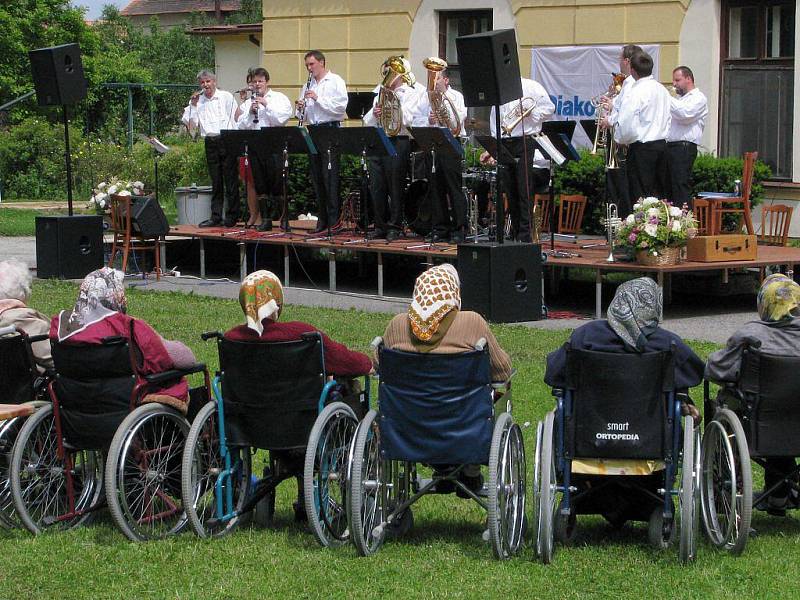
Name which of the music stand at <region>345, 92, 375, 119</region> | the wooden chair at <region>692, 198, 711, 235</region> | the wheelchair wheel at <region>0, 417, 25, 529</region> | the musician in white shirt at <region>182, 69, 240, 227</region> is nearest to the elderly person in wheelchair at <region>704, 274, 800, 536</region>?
the wheelchair wheel at <region>0, 417, 25, 529</region>

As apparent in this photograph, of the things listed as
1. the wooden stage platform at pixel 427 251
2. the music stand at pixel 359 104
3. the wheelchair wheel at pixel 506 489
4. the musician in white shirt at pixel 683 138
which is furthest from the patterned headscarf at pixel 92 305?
the music stand at pixel 359 104

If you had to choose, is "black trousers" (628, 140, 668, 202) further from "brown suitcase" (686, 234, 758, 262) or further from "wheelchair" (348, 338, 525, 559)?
"wheelchair" (348, 338, 525, 559)

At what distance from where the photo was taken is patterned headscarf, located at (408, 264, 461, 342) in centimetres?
573

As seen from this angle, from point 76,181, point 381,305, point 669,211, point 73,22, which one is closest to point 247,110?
point 381,305

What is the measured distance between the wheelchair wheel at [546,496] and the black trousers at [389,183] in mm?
8089

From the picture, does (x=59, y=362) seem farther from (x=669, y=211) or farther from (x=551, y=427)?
(x=669, y=211)

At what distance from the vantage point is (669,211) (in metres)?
11.4

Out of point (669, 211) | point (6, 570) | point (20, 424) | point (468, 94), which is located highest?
point (468, 94)

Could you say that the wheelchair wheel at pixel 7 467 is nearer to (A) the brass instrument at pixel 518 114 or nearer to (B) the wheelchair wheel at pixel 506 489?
(B) the wheelchair wheel at pixel 506 489

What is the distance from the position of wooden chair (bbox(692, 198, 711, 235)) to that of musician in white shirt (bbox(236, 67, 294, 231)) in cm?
428

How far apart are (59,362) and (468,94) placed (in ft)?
19.5

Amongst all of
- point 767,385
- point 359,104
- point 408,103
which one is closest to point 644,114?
point 408,103

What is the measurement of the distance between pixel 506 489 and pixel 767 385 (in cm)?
118

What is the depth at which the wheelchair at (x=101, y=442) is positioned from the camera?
5938mm
